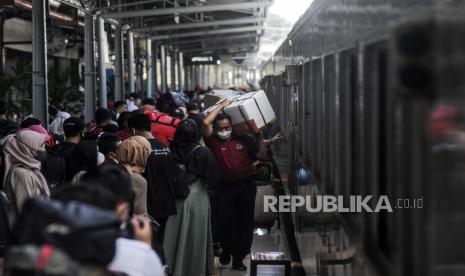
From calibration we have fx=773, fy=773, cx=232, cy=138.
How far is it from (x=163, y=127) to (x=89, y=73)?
16.0ft

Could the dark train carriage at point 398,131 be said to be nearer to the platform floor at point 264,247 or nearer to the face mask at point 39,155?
the face mask at point 39,155

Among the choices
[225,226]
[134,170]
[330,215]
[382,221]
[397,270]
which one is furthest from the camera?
[225,226]

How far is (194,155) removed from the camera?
7.09 m

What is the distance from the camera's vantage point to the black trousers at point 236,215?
27.1ft

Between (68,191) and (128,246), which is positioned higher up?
(68,191)

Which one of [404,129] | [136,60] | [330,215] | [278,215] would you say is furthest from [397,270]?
[136,60]

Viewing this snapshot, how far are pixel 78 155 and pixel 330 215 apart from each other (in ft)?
7.74

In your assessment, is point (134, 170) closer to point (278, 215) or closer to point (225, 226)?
point (225, 226)

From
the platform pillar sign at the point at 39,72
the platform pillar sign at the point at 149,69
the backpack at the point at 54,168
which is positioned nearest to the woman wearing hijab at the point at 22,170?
the backpack at the point at 54,168

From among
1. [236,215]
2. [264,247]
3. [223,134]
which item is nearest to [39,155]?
[223,134]

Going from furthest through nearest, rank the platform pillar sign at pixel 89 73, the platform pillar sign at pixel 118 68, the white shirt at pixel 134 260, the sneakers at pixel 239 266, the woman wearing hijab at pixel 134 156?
1. the platform pillar sign at pixel 118 68
2. the platform pillar sign at pixel 89 73
3. the sneakers at pixel 239 266
4. the woman wearing hijab at pixel 134 156
5. the white shirt at pixel 134 260

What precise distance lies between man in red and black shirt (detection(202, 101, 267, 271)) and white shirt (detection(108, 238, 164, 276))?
5047 millimetres

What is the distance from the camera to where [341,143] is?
388 centimetres

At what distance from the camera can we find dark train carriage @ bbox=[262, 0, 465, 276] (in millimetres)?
2117
